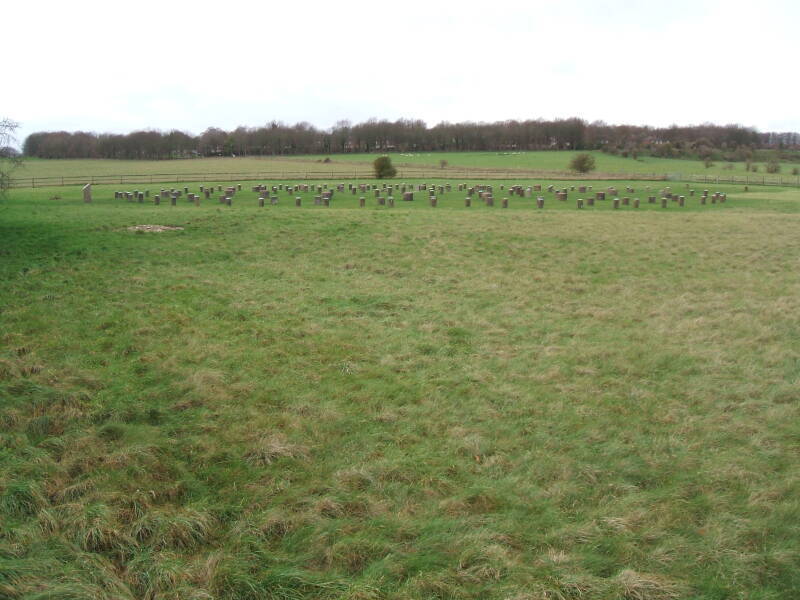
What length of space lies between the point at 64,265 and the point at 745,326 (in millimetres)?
14327

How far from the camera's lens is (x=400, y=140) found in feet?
392

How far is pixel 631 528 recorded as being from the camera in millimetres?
4754

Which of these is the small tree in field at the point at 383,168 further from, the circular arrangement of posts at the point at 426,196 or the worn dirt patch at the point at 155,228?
the worn dirt patch at the point at 155,228

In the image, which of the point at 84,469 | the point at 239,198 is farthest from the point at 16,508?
the point at 239,198

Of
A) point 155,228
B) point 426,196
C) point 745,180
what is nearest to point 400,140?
point 745,180

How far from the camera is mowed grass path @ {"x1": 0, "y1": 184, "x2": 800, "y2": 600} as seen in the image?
4281 millimetres

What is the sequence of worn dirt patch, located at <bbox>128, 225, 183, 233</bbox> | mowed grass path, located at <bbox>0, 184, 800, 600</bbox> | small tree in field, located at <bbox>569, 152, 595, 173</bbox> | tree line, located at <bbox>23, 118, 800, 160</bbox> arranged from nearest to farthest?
mowed grass path, located at <bbox>0, 184, 800, 600</bbox> → worn dirt patch, located at <bbox>128, 225, 183, 233</bbox> → small tree in field, located at <bbox>569, 152, 595, 173</bbox> → tree line, located at <bbox>23, 118, 800, 160</bbox>

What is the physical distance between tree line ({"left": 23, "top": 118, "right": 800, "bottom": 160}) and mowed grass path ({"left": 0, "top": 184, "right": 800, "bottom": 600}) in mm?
101768

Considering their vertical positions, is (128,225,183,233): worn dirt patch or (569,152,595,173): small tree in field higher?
(569,152,595,173): small tree in field

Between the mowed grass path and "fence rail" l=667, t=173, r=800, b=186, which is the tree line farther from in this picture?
the mowed grass path

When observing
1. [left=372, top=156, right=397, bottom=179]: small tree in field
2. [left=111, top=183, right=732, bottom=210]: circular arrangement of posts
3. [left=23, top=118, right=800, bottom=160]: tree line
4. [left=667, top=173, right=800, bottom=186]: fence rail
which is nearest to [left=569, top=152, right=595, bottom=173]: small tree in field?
[left=667, top=173, right=800, bottom=186]: fence rail

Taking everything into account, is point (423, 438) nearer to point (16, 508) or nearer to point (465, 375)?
point (465, 375)

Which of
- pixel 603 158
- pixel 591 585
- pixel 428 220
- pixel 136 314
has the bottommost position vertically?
pixel 591 585

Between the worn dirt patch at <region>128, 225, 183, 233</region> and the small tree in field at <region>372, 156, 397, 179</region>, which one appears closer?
the worn dirt patch at <region>128, 225, 183, 233</region>
